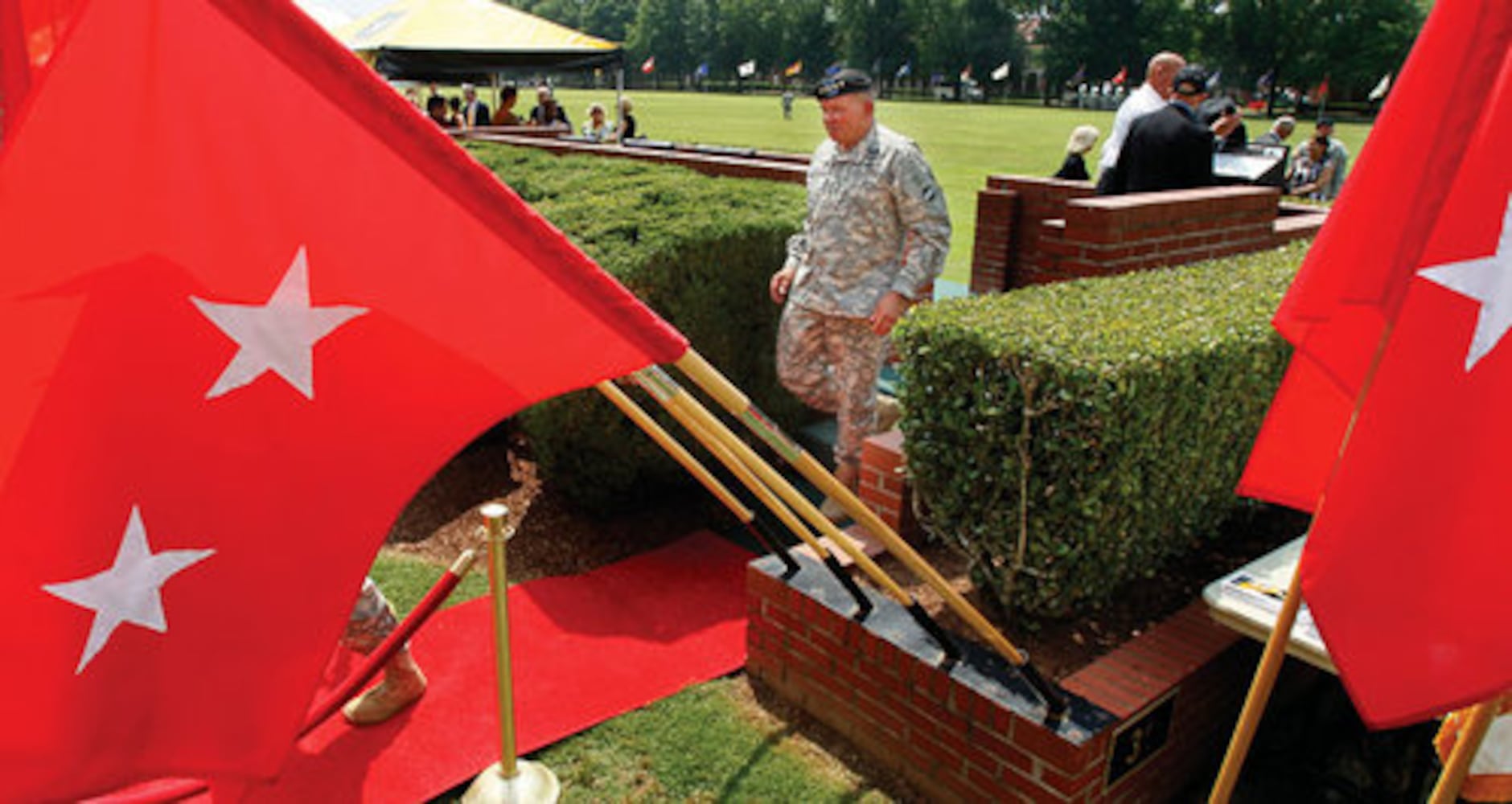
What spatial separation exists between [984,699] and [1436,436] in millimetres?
1672

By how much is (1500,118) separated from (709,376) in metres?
1.48

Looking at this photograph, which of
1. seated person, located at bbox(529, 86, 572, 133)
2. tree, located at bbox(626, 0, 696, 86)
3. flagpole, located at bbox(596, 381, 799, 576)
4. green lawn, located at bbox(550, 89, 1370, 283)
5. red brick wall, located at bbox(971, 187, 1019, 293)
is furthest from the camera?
tree, located at bbox(626, 0, 696, 86)

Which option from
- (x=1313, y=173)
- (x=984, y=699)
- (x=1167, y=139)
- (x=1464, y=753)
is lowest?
(x=1313, y=173)

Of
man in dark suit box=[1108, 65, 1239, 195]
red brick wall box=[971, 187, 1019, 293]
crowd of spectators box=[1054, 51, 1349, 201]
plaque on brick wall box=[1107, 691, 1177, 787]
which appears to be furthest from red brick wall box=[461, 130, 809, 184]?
plaque on brick wall box=[1107, 691, 1177, 787]

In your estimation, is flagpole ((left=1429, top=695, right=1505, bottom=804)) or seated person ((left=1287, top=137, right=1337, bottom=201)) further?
seated person ((left=1287, top=137, right=1337, bottom=201))

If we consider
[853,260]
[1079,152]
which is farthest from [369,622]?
[1079,152]

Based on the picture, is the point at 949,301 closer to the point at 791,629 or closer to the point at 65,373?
the point at 791,629

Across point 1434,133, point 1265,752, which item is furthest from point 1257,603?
point 1434,133

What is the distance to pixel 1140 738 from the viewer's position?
3211 millimetres

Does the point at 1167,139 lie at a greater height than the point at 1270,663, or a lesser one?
greater

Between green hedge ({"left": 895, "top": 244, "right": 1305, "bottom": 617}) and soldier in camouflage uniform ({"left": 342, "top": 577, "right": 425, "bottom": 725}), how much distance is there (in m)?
2.01

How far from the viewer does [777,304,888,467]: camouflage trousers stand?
4891 millimetres

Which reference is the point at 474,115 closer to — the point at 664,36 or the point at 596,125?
the point at 596,125

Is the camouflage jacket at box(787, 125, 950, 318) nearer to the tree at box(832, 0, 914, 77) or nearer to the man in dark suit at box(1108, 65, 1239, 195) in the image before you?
the man in dark suit at box(1108, 65, 1239, 195)
